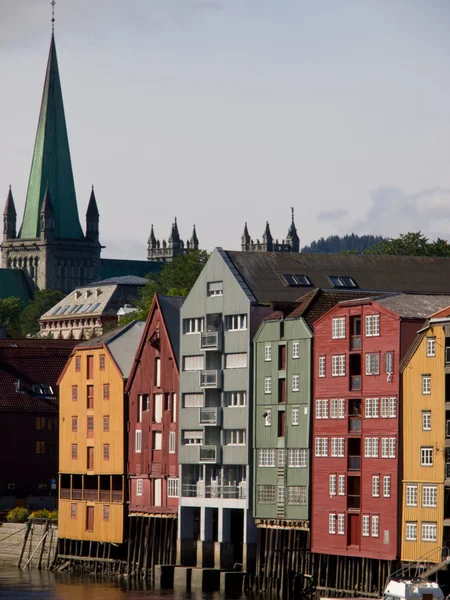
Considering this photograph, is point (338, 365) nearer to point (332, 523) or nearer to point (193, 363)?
point (332, 523)

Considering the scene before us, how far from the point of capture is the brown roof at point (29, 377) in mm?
168750

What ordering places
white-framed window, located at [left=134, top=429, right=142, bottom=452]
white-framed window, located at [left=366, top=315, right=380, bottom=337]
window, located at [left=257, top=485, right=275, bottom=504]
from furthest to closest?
white-framed window, located at [left=134, top=429, right=142, bottom=452] < window, located at [left=257, top=485, right=275, bottom=504] < white-framed window, located at [left=366, top=315, right=380, bottom=337]

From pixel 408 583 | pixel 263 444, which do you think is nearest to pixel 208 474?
pixel 263 444

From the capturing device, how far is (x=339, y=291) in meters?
127

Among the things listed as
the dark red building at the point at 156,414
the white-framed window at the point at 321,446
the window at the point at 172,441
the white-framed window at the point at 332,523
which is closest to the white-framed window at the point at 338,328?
the white-framed window at the point at 321,446

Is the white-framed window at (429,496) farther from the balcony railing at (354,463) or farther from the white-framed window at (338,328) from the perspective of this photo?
the white-framed window at (338,328)

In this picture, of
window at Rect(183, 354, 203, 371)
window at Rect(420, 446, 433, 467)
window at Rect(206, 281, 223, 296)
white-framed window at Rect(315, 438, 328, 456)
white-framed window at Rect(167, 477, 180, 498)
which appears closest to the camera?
window at Rect(420, 446, 433, 467)

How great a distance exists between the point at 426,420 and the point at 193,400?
2739 cm

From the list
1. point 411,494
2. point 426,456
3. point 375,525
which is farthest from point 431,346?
point 375,525

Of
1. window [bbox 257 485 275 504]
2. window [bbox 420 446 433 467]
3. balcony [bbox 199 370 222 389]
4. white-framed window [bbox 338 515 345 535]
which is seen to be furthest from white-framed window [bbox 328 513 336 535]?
balcony [bbox 199 370 222 389]

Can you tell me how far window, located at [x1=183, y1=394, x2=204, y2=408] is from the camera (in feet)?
434

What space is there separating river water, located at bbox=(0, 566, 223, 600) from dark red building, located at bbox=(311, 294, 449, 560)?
31.6ft

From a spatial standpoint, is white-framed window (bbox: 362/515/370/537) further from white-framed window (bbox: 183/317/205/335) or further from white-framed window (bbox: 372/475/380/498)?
white-framed window (bbox: 183/317/205/335)

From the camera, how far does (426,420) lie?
109 m
